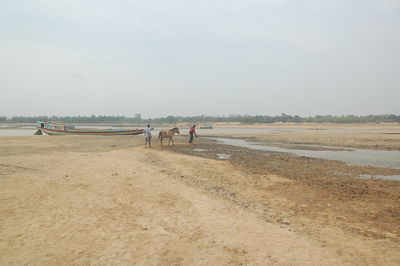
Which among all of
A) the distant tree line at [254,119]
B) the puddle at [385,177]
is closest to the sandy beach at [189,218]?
the puddle at [385,177]

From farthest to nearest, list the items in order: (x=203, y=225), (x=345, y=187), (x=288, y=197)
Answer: (x=345, y=187), (x=288, y=197), (x=203, y=225)

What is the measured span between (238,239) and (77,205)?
449cm

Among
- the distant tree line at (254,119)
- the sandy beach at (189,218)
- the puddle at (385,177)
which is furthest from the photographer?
the distant tree line at (254,119)

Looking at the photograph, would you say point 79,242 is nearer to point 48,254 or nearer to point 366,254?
point 48,254

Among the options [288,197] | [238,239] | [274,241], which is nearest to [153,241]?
[238,239]

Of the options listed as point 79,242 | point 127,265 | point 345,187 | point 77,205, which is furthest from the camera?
point 345,187

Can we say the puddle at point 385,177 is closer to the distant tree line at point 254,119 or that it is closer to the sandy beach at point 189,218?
the sandy beach at point 189,218

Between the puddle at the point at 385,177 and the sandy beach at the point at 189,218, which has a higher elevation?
the sandy beach at the point at 189,218

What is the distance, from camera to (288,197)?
8.62 meters

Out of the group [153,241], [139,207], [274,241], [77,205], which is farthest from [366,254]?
Result: [77,205]

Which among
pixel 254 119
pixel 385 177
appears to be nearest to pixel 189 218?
pixel 385 177

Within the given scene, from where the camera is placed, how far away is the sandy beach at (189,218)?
15.5 ft

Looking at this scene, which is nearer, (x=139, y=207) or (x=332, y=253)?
(x=332, y=253)

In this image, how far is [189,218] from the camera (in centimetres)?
668
